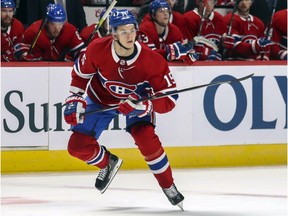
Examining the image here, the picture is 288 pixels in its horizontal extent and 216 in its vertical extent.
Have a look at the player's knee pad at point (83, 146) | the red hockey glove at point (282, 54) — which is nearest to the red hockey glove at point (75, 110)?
the player's knee pad at point (83, 146)

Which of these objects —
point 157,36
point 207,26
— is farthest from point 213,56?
point 157,36

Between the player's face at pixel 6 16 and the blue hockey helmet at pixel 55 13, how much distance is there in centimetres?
28

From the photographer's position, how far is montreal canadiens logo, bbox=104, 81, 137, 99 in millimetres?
5938

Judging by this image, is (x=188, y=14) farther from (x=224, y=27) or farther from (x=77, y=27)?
(x=77, y=27)

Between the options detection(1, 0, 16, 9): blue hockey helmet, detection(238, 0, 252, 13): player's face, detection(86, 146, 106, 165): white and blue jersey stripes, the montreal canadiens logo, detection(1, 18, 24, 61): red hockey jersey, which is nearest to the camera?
the montreal canadiens logo

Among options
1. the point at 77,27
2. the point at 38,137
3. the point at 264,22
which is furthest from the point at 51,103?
the point at 264,22

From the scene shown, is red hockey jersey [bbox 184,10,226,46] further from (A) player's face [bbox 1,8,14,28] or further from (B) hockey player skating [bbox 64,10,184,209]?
(B) hockey player skating [bbox 64,10,184,209]

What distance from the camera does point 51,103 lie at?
7.75 meters

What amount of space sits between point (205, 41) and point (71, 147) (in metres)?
2.63

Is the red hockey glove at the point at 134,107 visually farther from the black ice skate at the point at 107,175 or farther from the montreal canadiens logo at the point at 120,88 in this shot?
the black ice skate at the point at 107,175

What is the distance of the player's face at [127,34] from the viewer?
5.74 meters

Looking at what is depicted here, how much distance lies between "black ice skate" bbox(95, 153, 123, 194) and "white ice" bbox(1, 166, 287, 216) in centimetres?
10

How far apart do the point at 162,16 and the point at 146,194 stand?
2.10m

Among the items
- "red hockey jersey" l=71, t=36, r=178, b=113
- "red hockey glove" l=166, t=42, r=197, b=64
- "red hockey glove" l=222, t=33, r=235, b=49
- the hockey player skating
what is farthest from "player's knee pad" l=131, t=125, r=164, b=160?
"red hockey glove" l=222, t=33, r=235, b=49
